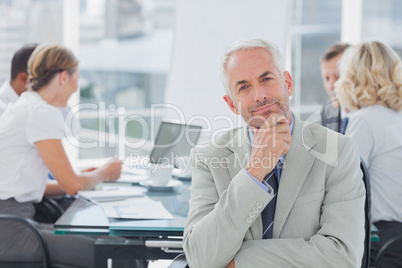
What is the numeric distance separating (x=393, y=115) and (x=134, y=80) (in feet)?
10.6

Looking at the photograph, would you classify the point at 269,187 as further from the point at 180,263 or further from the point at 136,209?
the point at 136,209

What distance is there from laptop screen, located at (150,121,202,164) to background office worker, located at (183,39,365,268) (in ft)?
3.19

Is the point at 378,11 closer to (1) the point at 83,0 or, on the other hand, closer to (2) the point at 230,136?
(1) the point at 83,0

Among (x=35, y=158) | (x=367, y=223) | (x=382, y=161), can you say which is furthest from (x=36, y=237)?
(x=382, y=161)

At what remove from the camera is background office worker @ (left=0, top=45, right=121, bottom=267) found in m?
2.21

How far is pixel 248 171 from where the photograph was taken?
1.45m

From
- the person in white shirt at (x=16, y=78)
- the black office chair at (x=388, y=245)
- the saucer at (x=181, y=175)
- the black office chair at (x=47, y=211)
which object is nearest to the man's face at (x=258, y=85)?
the black office chair at (x=388, y=245)

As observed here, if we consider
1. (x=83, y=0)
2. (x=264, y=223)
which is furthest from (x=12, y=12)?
(x=264, y=223)

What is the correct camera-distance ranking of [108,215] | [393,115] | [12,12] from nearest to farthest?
[108,215]
[393,115]
[12,12]

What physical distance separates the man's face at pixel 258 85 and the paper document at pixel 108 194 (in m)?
0.91

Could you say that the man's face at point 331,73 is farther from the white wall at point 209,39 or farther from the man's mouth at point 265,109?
the man's mouth at point 265,109

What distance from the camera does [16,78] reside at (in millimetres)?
2912

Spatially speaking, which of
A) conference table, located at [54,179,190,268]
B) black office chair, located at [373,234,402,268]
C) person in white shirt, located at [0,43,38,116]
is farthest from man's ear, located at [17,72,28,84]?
black office chair, located at [373,234,402,268]

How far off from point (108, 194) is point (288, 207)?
107cm
